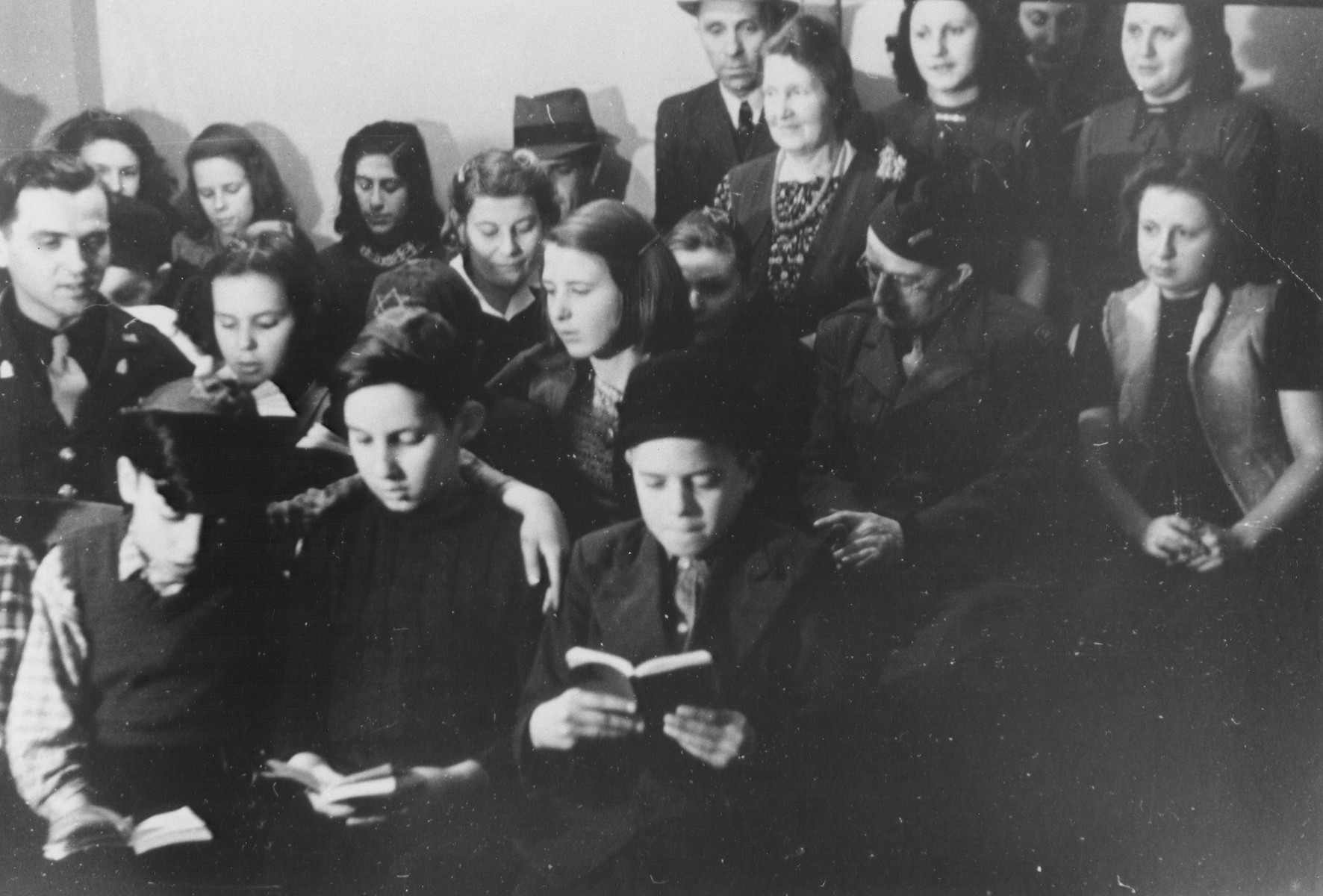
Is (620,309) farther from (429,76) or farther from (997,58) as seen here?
(997,58)

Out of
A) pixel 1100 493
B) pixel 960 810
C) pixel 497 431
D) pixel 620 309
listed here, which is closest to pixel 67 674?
pixel 497 431

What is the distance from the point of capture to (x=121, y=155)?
196cm

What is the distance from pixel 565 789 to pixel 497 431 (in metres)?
0.67

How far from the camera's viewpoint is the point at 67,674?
1964mm

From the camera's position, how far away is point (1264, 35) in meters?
2.00

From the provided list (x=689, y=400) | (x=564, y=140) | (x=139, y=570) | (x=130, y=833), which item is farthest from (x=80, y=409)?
(x=689, y=400)

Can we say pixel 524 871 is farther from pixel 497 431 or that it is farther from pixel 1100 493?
pixel 1100 493

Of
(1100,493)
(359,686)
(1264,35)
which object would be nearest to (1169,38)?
(1264,35)

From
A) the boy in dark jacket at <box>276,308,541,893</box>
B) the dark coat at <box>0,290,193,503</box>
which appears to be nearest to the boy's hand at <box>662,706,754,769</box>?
the boy in dark jacket at <box>276,308,541,893</box>

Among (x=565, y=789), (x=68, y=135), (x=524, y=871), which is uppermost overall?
(x=68, y=135)

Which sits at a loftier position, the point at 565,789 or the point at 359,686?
the point at 359,686

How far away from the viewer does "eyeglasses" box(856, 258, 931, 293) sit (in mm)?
1954

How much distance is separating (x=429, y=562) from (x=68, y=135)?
104cm

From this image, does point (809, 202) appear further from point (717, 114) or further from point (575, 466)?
point (575, 466)
